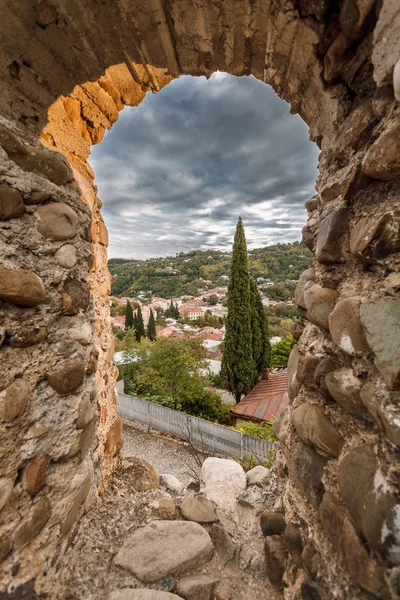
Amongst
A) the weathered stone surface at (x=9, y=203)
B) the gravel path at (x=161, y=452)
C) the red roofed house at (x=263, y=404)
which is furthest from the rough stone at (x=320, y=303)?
the red roofed house at (x=263, y=404)

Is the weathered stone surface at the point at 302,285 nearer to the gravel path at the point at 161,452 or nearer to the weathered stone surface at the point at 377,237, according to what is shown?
the weathered stone surface at the point at 377,237

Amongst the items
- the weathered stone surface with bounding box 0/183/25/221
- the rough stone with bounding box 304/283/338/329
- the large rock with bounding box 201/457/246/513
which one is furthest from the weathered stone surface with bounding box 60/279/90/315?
the large rock with bounding box 201/457/246/513

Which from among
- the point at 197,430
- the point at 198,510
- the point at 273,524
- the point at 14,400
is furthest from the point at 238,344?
the point at 14,400

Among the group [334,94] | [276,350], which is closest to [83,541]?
[334,94]

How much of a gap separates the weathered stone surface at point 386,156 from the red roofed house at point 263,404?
8027 millimetres

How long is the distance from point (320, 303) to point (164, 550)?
1262mm

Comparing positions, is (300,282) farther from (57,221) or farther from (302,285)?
(57,221)

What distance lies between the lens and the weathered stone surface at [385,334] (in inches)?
25.0

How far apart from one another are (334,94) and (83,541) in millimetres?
2022

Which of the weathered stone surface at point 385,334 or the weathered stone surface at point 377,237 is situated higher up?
the weathered stone surface at point 377,237

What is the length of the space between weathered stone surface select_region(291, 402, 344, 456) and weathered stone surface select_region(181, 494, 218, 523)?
32.1 inches

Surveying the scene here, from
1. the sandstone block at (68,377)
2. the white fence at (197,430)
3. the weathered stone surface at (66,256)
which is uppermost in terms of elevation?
the weathered stone surface at (66,256)

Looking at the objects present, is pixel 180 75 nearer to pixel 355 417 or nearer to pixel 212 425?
pixel 355 417

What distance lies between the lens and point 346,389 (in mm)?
817
